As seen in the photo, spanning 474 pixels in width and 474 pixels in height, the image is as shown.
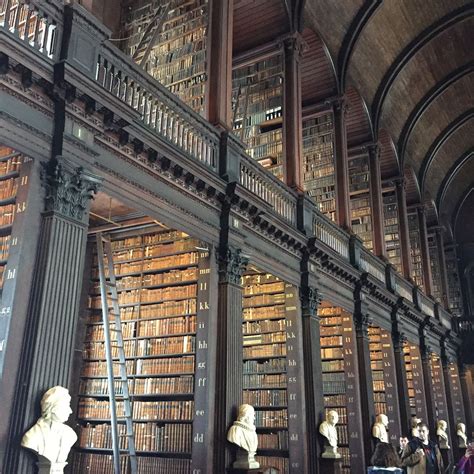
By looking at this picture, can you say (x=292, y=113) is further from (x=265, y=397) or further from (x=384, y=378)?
(x=384, y=378)

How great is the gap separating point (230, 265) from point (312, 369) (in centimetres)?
210

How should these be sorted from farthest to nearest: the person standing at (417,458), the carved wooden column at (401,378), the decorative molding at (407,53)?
the decorative molding at (407,53), the carved wooden column at (401,378), the person standing at (417,458)

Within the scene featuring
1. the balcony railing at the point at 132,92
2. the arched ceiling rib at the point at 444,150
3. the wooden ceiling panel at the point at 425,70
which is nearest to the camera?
the balcony railing at the point at 132,92

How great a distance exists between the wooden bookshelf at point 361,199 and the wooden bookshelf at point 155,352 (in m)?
6.02

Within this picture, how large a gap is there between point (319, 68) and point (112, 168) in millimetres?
5979

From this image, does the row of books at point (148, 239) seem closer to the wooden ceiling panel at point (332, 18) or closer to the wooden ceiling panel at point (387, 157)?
the wooden ceiling panel at point (332, 18)

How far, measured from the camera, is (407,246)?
494 inches

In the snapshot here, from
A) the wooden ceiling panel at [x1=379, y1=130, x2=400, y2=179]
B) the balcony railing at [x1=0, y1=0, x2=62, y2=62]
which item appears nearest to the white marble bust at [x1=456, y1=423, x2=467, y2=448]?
the wooden ceiling panel at [x1=379, y1=130, x2=400, y2=179]

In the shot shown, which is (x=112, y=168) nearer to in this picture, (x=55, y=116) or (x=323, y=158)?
(x=55, y=116)

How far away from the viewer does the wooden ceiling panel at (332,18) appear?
28.8 ft

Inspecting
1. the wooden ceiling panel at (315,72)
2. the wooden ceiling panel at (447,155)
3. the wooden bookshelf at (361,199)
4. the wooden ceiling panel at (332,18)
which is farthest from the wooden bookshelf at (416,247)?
the wooden ceiling panel at (332,18)

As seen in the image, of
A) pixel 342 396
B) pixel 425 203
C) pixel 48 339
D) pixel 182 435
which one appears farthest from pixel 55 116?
pixel 425 203

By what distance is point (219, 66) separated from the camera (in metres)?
6.14

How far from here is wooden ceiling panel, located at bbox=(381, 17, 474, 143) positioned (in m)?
11.9
